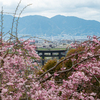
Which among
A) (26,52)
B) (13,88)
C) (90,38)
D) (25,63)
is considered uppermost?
(90,38)

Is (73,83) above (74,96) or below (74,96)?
above

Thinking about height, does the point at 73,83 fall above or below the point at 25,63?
below

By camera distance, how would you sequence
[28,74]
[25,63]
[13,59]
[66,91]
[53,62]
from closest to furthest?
[13,59], [25,63], [28,74], [66,91], [53,62]

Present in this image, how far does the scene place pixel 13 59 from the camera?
233cm

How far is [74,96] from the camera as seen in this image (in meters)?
3.34

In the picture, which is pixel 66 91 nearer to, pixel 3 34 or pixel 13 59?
pixel 13 59

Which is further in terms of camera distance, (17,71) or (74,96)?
(74,96)

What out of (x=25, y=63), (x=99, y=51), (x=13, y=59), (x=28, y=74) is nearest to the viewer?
(x=13, y=59)

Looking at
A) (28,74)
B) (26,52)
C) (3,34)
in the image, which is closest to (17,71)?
(28,74)

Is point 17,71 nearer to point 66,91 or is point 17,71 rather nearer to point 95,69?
point 66,91

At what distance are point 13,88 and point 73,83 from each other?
56.4 inches

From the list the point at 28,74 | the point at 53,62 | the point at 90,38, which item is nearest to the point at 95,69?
the point at 90,38

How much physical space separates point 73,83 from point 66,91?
266 mm

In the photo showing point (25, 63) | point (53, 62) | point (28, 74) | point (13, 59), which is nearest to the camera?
point (13, 59)
